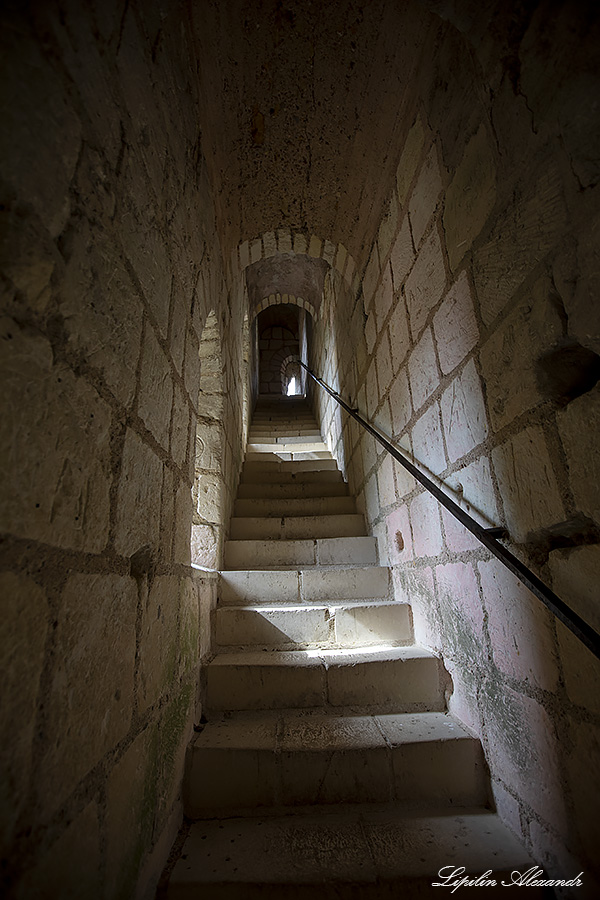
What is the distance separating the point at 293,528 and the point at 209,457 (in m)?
0.81

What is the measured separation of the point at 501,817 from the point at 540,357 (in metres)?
1.37

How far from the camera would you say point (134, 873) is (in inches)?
33.2

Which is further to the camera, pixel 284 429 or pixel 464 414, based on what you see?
pixel 284 429

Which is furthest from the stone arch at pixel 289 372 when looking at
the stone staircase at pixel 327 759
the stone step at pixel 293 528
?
the stone staircase at pixel 327 759

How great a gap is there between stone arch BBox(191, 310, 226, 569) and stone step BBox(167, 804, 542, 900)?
1.22 meters

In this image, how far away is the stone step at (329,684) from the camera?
5.08 feet

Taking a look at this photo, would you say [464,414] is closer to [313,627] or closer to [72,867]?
[313,627]

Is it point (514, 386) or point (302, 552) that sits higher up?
point (514, 386)

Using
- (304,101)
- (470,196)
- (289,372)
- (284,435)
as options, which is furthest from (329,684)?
(289,372)

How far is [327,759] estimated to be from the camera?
1.26 m

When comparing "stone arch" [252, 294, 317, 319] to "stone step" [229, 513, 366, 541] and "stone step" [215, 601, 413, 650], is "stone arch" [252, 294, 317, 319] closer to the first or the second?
"stone step" [229, 513, 366, 541]

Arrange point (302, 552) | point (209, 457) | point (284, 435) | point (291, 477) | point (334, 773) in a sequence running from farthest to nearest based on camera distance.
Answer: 1. point (284, 435)
2. point (291, 477)
3. point (302, 552)
4. point (209, 457)
5. point (334, 773)

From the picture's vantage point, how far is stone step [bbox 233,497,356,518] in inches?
117

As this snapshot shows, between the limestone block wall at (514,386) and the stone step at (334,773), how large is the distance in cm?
10
